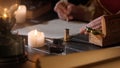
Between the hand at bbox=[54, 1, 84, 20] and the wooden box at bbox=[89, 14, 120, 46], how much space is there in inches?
21.0

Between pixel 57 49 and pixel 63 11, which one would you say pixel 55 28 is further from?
pixel 57 49

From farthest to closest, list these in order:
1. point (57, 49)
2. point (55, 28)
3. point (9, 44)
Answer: point (55, 28) < point (57, 49) < point (9, 44)

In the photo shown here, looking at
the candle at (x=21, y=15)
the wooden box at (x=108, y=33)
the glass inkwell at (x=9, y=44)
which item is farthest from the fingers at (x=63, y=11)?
the glass inkwell at (x=9, y=44)

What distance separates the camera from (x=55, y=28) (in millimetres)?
1771

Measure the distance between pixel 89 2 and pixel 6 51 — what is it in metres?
1.02

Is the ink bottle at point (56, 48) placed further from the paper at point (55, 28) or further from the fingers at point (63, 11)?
the fingers at point (63, 11)

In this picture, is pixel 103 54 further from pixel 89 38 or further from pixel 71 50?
pixel 89 38

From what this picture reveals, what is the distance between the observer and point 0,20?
3.83ft

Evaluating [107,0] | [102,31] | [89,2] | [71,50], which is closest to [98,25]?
[102,31]

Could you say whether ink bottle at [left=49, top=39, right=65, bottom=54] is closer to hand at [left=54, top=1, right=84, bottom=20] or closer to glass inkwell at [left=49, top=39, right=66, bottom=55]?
glass inkwell at [left=49, top=39, right=66, bottom=55]

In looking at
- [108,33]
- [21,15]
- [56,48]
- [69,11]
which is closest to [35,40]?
[56,48]

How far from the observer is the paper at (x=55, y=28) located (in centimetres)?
162

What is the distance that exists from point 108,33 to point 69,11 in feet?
2.00

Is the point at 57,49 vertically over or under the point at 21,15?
under
